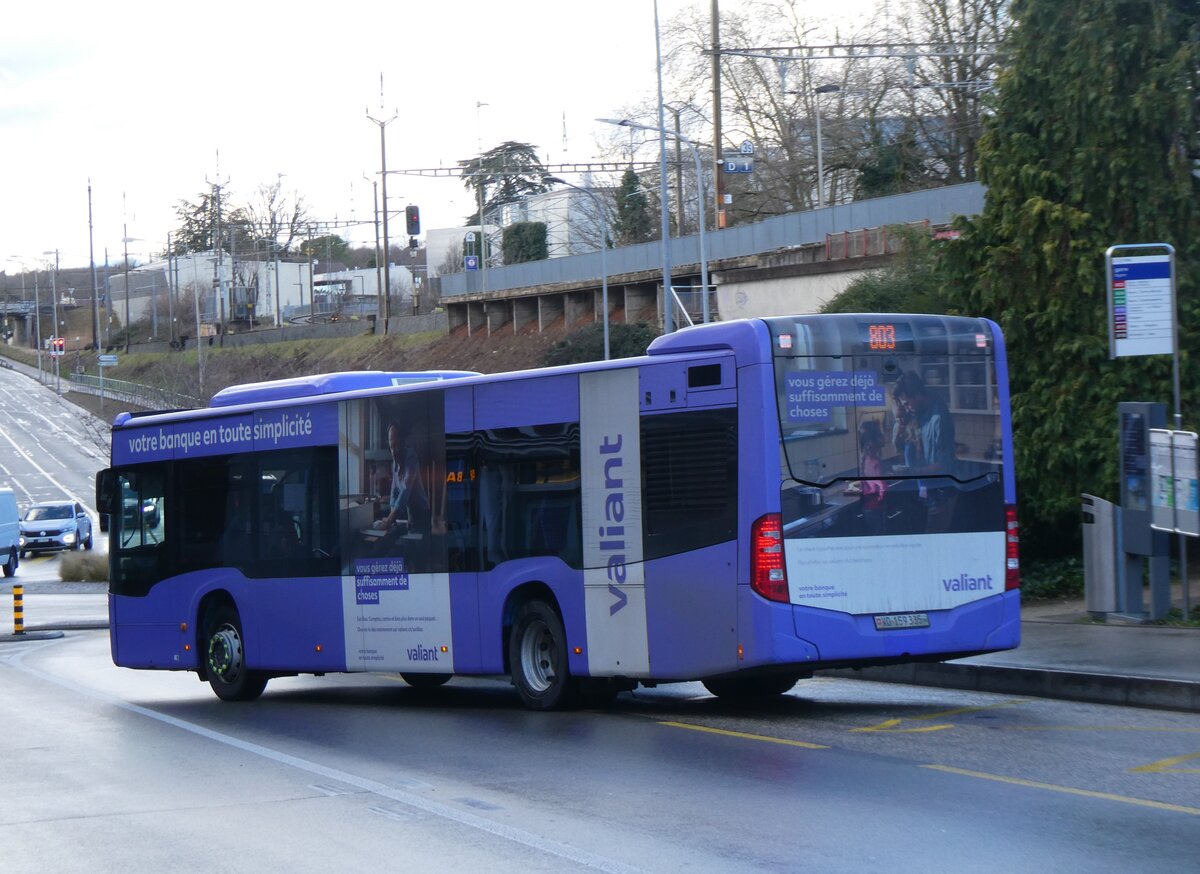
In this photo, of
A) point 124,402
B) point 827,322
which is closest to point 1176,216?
point 827,322

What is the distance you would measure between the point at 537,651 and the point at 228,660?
4.66 metres

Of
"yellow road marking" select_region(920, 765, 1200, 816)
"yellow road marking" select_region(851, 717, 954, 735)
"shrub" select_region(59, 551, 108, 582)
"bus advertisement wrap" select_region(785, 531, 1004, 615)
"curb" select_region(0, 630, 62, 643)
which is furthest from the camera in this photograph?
"shrub" select_region(59, 551, 108, 582)

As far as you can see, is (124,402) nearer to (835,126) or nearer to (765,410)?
(835,126)

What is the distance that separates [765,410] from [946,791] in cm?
348

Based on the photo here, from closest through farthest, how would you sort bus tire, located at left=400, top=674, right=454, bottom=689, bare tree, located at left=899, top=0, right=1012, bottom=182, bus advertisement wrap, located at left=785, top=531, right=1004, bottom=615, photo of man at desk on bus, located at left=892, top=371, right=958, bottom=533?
bus advertisement wrap, located at left=785, top=531, right=1004, bottom=615
photo of man at desk on bus, located at left=892, top=371, right=958, bottom=533
bus tire, located at left=400, top=674, right=454, bottom=689
bare tree, located at left=899, top=0, right=1012, bottom=182

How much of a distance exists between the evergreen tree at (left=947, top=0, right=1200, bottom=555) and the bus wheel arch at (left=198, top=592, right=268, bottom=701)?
9997mm

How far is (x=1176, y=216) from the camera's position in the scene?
61.8 feet

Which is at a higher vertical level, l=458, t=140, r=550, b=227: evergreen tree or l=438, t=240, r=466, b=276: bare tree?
l=458, t=140, r=550, b=227: evergreen tree

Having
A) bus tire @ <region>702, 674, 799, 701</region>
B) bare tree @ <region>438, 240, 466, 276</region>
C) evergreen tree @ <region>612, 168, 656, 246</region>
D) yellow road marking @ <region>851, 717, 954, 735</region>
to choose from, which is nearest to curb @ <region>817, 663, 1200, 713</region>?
bus tire @ <region>702, 674, 799, 701</region>

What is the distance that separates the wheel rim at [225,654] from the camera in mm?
16172

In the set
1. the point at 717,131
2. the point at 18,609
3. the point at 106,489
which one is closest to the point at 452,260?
the point at 717,131

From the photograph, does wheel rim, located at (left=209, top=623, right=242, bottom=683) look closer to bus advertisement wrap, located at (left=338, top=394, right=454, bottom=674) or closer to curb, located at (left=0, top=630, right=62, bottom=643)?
bus advertisement wrap, located at (left=338, top=394, right=454, bottom=674)

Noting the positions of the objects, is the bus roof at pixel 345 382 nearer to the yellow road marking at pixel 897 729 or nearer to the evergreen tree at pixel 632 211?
the yellow road marking at pixel 897 729

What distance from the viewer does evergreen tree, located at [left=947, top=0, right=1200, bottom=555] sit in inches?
731
